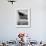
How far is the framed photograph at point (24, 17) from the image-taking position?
4758 millimetres

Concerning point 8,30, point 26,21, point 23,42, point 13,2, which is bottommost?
point 23,42

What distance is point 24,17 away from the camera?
4.79 metres

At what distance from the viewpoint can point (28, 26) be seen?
477 cm

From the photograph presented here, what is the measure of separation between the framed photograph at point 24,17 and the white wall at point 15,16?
4.3 inches

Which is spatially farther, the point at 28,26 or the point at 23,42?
the point at 28,26

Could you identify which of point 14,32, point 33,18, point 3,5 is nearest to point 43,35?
point 33,18

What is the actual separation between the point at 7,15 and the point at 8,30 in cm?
55

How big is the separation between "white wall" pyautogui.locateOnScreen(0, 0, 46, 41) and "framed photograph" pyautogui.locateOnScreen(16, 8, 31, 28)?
110 mm

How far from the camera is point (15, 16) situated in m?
4.77

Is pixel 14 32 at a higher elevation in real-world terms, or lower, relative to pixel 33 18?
lower

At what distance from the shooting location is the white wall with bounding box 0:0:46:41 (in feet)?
15.5

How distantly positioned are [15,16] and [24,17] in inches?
13.1

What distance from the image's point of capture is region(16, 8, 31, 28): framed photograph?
4.76 meters

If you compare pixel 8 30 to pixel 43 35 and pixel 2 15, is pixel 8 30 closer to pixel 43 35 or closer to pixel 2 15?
pixel 2 15
